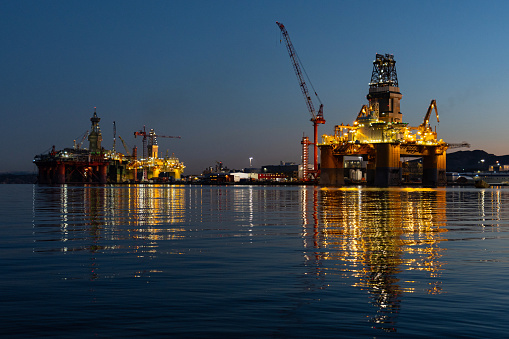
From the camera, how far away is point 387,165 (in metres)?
179

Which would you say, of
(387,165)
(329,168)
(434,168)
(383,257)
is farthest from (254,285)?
(434,168)

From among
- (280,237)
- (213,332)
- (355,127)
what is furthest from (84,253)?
(355,127)

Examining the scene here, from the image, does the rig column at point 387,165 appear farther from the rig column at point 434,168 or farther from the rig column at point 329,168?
the rig column at point 434,168

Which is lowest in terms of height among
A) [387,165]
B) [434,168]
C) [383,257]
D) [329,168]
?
[383,257]

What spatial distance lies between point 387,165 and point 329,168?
2493cm

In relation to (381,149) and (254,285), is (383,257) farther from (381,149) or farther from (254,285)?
(381,149)

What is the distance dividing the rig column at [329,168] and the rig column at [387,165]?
64.5 ft

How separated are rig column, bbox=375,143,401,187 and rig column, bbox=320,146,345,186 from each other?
19.6 m

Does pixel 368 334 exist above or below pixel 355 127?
below

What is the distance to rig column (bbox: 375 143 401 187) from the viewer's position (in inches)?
6984

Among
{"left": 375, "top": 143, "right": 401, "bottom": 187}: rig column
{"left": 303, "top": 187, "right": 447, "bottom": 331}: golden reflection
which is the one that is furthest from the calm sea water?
{"left": 375, "top": 143, "right": 401, "bottom": 187}: rig column

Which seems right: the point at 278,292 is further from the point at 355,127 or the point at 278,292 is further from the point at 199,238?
the point at 355,127

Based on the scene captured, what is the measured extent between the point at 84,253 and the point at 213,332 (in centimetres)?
1098

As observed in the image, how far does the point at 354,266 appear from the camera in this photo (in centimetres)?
1614
